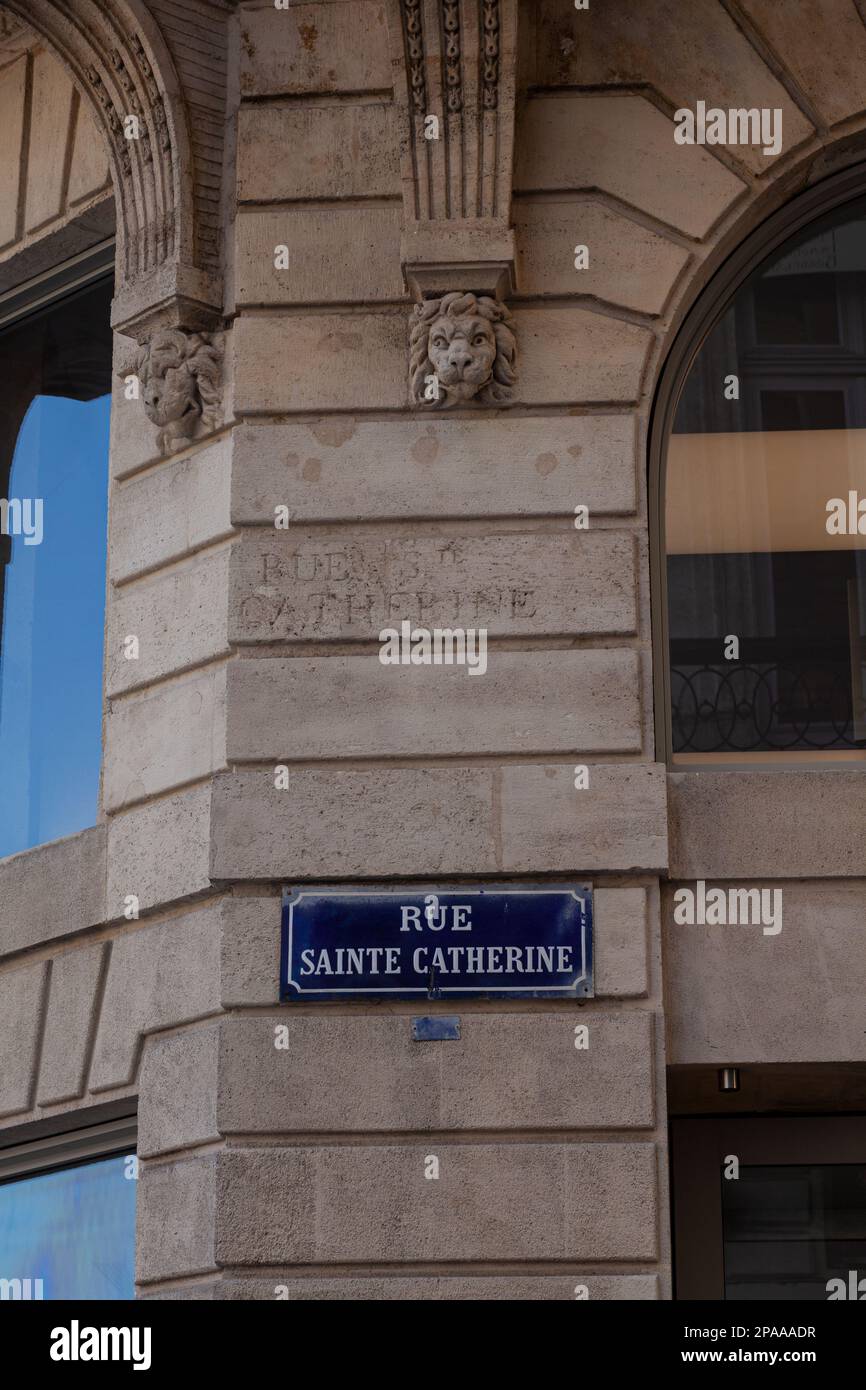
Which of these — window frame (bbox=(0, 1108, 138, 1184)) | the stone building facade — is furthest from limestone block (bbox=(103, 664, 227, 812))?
window frame (bbox=(0, 1108, 138, 1184))

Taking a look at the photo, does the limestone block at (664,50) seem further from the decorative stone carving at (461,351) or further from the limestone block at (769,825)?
the limestone block at (769,825)

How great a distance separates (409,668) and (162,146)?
309 cm

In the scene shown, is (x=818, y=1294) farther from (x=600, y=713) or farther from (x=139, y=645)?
(x=139, y=645)

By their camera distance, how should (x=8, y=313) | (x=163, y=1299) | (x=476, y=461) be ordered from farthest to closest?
1. (x=8, y=313)
2. (x=476, y=461)
3. (x=163, y=1299)

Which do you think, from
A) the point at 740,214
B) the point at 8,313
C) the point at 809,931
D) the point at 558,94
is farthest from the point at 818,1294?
the point at 8,313

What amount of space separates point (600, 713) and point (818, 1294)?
296 centimetres

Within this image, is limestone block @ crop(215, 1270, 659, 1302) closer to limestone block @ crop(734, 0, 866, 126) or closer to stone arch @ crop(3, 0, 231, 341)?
stone arch @ crop(3, 0, 231, 341)

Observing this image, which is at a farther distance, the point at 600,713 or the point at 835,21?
the point at 835,21

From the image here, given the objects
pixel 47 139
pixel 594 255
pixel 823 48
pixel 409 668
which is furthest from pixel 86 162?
pixel 823 48

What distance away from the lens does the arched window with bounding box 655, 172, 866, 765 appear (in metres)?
10.7

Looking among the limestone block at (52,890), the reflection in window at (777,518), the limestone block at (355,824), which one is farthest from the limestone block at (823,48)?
the limestone block at (52,890)

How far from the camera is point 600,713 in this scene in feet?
33.4

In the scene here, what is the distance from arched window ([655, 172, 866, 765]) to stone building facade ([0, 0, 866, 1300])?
0.63ft

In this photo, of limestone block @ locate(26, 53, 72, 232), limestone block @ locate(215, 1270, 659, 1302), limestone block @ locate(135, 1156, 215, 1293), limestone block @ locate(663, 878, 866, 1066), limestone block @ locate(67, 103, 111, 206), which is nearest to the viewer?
limestone block @ locate(215, 1270, 659, 1302)
